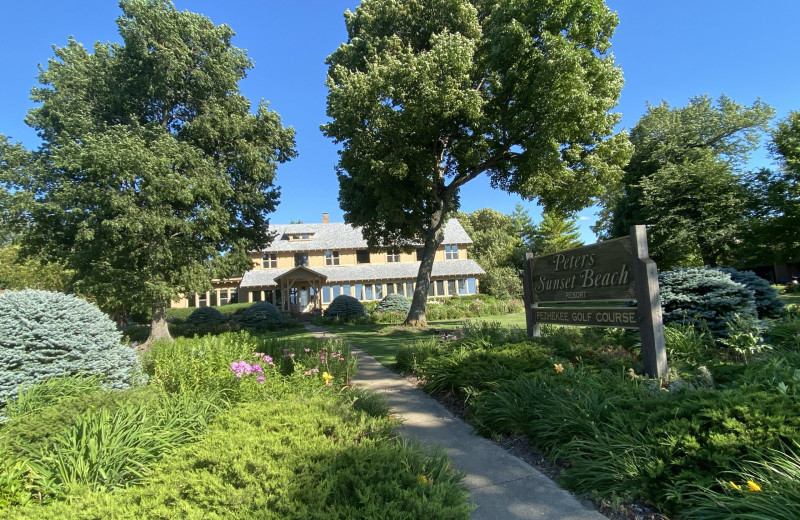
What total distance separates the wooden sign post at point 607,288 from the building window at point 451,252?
32.4 meters

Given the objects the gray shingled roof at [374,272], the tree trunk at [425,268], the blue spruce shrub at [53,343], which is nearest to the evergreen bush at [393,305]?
the tree trunk at [425,268]

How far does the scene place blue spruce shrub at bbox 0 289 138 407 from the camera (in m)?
4.70

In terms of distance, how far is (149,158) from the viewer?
Result: 15430mm

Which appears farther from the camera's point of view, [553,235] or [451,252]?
[553,235]

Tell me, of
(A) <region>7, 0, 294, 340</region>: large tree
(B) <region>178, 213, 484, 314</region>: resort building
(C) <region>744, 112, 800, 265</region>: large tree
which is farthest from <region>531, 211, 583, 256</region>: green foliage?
(A) <region>7, 0, 294, 340</region>: large tree

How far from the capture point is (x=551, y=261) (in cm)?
766

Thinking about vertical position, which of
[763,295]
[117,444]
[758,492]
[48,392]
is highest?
[763,295]

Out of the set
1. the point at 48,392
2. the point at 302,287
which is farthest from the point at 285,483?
the point at 302,287

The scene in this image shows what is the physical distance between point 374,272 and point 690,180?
2423 centimetres

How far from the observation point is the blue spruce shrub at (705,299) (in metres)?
6.98

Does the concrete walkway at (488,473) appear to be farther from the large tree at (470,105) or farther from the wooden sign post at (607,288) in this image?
the large tree at (470,105)

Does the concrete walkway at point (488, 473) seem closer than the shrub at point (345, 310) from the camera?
Yes

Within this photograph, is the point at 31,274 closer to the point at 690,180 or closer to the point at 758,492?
the point at 758,492

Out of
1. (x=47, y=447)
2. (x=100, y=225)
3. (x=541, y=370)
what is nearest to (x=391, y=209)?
(x=100, y=225)
